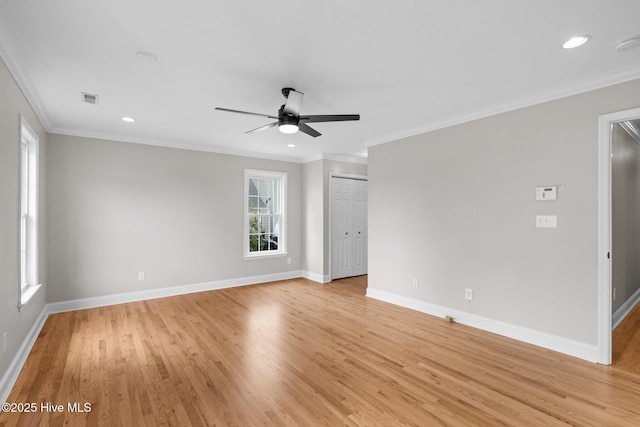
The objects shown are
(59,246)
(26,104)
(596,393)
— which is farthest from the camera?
(59,246)

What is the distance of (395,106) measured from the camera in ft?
11.4

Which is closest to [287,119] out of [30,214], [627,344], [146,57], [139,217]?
[146,57]

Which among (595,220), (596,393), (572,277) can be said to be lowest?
(596,393)

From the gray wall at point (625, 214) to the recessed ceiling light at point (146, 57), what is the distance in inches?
177

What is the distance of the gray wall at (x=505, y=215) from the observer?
9.42 ft

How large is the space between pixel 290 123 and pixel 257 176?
3.32 m

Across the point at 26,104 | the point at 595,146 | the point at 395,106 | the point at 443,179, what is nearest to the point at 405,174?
the point at 443,179

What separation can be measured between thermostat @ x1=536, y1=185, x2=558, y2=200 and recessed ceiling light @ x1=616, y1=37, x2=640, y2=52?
1214mm

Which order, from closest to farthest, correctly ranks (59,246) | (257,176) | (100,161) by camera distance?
(59,246), (100,161), (257,176)

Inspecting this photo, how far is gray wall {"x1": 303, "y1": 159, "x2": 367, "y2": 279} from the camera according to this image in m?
6.05

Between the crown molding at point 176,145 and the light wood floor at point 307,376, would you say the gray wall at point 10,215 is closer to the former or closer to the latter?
the light wood floor at point 307,376

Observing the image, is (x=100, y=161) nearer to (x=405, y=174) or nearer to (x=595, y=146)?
(x=405, y=174)

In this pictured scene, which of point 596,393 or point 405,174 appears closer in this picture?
point 596,393

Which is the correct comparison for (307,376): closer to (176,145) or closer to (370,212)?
(370,212)
